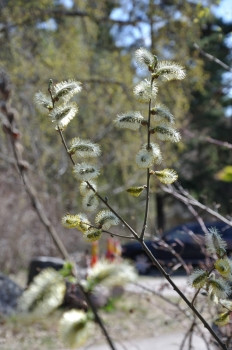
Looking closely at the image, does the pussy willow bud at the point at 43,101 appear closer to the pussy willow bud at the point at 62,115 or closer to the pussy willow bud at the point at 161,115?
the pussy willow bud at the point at 62,115

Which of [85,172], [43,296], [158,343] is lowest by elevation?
[43,296]

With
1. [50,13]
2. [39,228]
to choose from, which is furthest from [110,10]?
[39,228]

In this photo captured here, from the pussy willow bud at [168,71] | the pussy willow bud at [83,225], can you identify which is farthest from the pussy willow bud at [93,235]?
the pussy willow bud at [168,71]

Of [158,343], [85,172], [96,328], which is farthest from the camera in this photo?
[96,328]

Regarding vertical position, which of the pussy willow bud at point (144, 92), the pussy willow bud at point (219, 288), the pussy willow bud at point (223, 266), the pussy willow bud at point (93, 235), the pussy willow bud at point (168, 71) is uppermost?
the pussy willow bud at point (168, 71)

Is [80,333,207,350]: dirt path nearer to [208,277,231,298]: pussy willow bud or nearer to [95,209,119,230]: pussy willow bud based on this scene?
[208,277,231,298]: pussy willow bud

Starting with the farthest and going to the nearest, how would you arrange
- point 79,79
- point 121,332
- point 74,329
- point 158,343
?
point 79,79 → point 121,332 → point 158,343 → point 74,329

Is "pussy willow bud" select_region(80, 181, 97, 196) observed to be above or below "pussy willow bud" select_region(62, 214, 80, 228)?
above

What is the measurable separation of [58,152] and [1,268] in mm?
2992

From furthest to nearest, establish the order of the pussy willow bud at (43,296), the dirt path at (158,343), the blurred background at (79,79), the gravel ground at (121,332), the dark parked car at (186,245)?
the blurred background at (79,79) → the gravel ground at (121,332) → the dirt path at (158,343) → the dark parked car at (186,245) → the pussy willow bud at (43,296)

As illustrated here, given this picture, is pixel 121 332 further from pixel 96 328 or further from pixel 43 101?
pixel 43 101

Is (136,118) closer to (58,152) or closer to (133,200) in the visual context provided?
(58,152)

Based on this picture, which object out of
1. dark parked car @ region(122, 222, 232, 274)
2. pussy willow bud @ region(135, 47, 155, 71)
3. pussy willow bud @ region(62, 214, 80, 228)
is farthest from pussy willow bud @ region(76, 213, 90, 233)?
dark parked car @ region(122, 222, 232, 274)

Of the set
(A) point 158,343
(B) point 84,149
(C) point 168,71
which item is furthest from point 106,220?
(A) point 158,343
